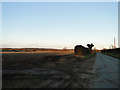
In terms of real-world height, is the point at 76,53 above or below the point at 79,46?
below

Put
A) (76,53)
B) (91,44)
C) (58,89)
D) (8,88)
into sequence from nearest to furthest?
(58,89)
(8,88)
(76,53)
(91,44)

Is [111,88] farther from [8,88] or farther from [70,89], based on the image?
[8,88]

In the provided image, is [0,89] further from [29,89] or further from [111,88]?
[111,88]

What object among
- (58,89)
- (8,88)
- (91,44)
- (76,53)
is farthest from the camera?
(91,44)

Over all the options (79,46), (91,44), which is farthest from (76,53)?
(91,44)

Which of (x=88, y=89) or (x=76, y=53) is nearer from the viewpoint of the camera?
(x=88, y=89)

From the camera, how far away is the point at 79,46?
36.3 metres

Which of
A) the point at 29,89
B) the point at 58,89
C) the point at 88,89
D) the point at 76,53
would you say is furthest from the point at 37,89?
the point at 76,53

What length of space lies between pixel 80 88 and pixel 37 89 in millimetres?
2026

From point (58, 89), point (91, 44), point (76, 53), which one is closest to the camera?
point (58, 89)

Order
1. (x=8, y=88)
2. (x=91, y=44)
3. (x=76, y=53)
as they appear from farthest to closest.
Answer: (x=91, y=44) < (x=76, y=53) < (x=8, y=88)

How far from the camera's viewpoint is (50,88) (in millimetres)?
4707

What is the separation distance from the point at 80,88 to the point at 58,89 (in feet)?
3.49

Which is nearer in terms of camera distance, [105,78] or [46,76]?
[105,78]
